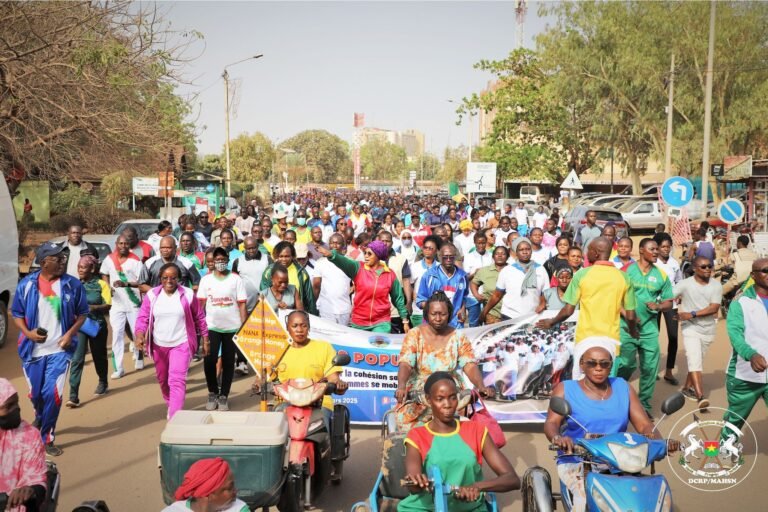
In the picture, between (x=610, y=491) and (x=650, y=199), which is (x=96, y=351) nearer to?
(x=610, y=491)

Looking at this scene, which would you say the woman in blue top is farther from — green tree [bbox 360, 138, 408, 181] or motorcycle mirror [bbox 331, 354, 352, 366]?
green tree [bbox 360, 138, 408, 181]

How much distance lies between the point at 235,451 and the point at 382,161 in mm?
161635

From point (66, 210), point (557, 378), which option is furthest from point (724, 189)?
point (557, 378)

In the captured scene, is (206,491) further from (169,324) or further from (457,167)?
(457,167)

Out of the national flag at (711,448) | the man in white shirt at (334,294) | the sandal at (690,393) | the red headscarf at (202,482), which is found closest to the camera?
the red headscarf at (202,482)

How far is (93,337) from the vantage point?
8.72 metres

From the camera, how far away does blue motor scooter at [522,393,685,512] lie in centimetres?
386

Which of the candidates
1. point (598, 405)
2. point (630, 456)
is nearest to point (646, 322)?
point (598, 405)

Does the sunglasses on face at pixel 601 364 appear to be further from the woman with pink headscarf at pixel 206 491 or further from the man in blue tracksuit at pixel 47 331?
the man in blue tracksuit at pixel 47 331

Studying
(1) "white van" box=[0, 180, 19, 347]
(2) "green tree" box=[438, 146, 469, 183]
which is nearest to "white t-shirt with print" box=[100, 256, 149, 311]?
(1) "white van" box=[0, 180, 19, 347]

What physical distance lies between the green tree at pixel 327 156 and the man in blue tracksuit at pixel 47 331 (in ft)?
465

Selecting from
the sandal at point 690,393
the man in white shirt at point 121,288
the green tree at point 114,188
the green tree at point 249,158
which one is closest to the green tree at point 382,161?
the green tree at point 249,158

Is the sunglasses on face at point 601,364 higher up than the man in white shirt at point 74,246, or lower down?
lower down

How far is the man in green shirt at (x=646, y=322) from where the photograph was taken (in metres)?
7.85
